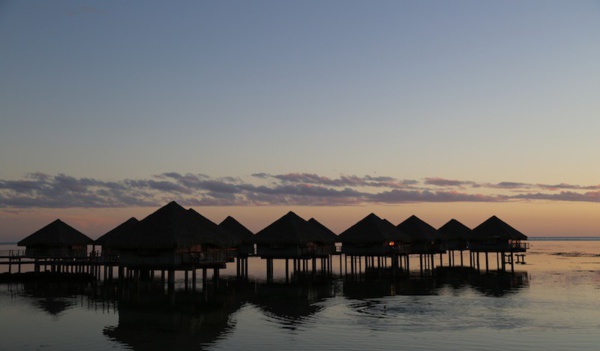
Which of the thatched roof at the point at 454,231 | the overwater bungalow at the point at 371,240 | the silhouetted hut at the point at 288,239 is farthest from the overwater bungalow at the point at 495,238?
the silhouetted hut at the point at 288,239

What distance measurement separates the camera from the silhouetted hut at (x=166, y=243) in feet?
125

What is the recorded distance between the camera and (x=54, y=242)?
2069 inches

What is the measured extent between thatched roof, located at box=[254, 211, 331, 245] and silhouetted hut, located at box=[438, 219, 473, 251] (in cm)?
2378

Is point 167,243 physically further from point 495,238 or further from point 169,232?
point 495,238

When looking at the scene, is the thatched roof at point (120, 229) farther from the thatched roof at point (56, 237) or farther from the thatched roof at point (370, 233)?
the thatched roof at point (370, 233)

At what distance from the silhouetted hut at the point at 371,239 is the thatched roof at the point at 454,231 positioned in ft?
40.7

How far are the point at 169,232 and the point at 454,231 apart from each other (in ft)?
149

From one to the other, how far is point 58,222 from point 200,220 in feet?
63.2

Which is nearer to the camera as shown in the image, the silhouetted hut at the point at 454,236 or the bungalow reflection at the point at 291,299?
the bungalow reflection at the point at 291,299

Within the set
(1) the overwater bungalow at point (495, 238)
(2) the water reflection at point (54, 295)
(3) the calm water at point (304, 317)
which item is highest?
(1) the overwater bungalow at point (495, 238)

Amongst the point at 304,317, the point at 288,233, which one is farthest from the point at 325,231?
the point at 304,317

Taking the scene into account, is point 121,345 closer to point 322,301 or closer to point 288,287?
point 322,301

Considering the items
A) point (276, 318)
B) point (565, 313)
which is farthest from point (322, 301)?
point (565, 313)

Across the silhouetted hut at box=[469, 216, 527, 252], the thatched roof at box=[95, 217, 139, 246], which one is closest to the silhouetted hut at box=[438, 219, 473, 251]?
the silhouetted hut at box=[469, 216, 527, 252]
